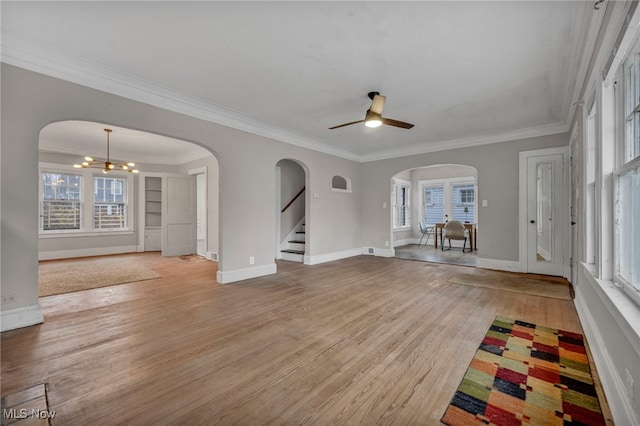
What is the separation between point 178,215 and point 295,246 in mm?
3191

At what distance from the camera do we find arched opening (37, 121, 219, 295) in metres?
6.18

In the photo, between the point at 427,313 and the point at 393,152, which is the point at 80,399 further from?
the point at 393,152

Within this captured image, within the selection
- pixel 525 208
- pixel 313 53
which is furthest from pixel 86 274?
pixel 525 208

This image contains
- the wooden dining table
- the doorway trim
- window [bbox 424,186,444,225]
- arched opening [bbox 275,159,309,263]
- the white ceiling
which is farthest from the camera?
window [bbox 424,186,444,225]

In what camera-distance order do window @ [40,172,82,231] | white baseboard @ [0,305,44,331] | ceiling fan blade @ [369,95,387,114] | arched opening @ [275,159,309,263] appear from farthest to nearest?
arched opening @ [275,159,309,263]
window @ [40,172,82,231]
ceiling fan blade @ [369,95,387,114]
white baseboard @ [0,305,44,331]

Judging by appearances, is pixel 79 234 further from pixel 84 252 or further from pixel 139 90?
pixel 139 90

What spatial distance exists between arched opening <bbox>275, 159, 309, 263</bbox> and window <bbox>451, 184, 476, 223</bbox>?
4993 millimetres

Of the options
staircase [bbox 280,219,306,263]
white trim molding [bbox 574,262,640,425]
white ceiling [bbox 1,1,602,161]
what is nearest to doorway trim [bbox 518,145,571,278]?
white ceiling [bbox 1,1,602,161]

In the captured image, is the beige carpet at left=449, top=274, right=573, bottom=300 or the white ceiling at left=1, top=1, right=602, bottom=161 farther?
the beige carpet at left=449, top=274, right=573, bottom=300

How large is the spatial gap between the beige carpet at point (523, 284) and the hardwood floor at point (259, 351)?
270 mm

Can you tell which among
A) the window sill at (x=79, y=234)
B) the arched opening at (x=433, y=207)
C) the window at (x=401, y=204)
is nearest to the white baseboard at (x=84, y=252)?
the window sill at (x=79, y=234)

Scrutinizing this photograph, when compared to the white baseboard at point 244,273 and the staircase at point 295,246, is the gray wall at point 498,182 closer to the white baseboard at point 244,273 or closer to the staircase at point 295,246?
the staircase at point 295,246

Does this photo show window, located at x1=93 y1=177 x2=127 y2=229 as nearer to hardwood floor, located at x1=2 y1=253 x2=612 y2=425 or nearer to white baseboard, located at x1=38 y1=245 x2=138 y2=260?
white baseboard, located at x1=38 y1=245 x2=138 y2=260

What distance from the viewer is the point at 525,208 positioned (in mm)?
4914
